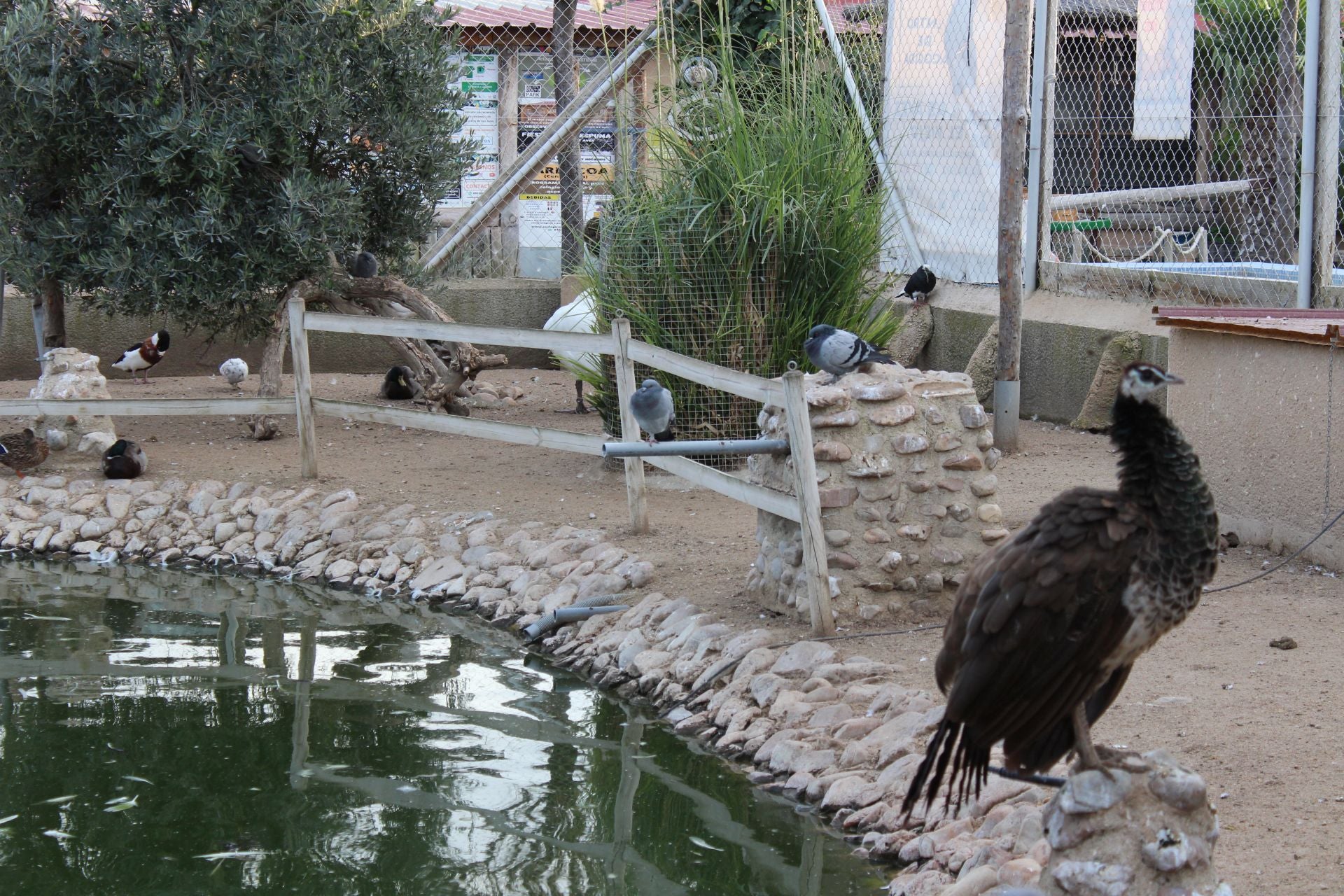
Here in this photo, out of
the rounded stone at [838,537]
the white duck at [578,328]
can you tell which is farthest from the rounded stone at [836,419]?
the white duck at [578,328]

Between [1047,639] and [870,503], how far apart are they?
8.48ft

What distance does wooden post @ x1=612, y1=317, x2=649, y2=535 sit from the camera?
22.2 feet

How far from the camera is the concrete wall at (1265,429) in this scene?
19.0 feet

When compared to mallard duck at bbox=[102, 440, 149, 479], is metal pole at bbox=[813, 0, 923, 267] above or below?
above

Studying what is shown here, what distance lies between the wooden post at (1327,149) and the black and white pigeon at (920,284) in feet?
10.00

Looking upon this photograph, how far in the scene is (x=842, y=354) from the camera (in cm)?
575

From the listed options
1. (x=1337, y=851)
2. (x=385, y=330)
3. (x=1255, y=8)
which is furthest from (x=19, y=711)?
(x=1255, y=8)

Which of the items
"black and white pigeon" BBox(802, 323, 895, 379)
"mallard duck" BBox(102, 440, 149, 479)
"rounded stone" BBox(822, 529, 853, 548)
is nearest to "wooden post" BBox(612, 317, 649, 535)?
"black and white pigeon" BBox(802, 323, 895, 379)

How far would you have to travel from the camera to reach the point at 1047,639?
2.93m

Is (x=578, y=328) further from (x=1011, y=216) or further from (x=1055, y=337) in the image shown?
(x=1055, y=337)

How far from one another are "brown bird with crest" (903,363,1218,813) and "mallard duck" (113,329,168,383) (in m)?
7.98

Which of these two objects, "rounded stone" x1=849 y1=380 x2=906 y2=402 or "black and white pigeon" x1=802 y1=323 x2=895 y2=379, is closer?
"rounded stone" x1=849 y1=380 x2=906 y2=402

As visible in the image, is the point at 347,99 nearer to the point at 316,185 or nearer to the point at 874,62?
the point at 316,185

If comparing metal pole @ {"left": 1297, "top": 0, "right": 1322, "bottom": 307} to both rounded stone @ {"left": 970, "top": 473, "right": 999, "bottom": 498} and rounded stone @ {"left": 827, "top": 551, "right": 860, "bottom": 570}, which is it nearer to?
rounded stone @ {"left": 970, "top": 473, "right": 999, "bottom": 498}
